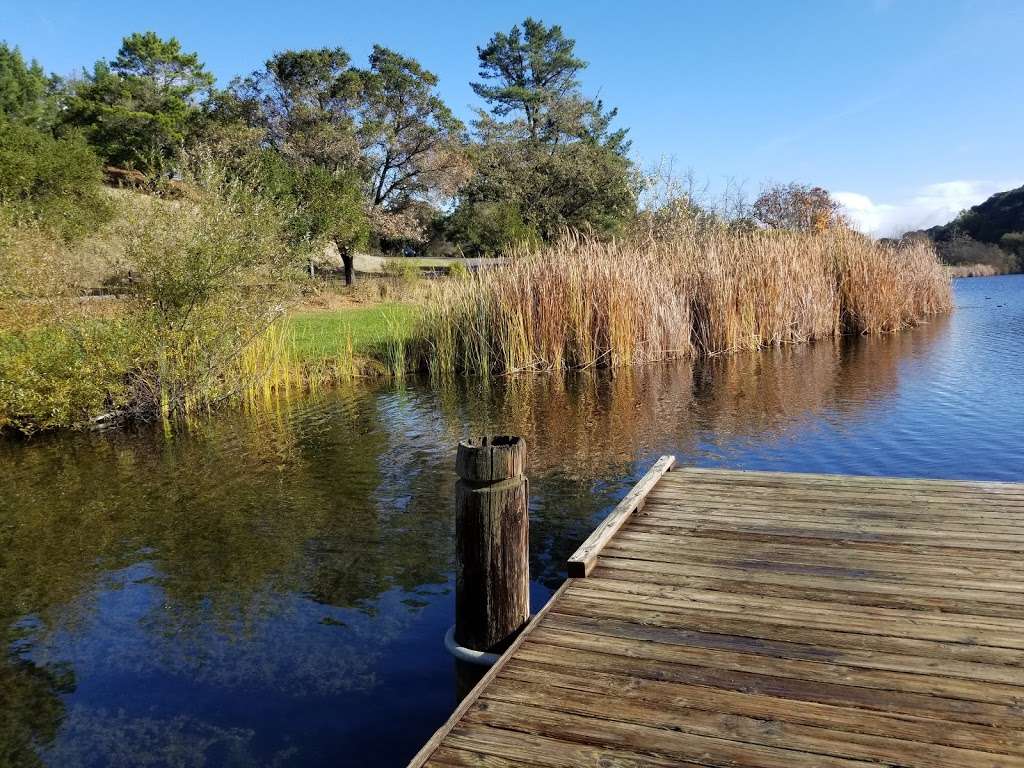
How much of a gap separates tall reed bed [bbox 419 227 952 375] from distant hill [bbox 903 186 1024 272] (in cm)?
3945

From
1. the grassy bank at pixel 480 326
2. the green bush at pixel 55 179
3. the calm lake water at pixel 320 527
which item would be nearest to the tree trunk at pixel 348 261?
the green bush at pixel 55 179

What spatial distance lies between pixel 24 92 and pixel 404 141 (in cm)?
A: 3470

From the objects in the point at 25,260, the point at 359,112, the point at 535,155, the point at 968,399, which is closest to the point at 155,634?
the point at 25,260

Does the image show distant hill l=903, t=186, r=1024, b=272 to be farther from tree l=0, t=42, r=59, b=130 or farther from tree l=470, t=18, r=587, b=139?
tree l=0, t=42, r=59, b=130

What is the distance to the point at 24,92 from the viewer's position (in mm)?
52500

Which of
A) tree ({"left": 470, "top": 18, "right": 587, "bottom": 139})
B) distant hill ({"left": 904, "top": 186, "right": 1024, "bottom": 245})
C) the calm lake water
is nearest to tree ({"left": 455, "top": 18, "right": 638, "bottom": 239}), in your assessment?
tree ({"left": 470, "top": 18, "right": 587, "bottom": 139})

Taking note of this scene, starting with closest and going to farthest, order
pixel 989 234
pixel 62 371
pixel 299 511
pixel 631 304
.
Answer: pixel 299 511 → pixel 62 371 → pixel 631 304 → pixel 989 234

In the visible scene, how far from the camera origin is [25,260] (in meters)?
10.2

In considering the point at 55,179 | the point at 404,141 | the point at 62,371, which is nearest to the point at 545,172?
the point at 404,141

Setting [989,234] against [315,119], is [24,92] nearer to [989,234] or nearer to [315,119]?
[315,119]

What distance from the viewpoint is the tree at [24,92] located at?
4881 centimetres

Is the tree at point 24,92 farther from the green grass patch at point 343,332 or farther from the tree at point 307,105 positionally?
the green grass patch at point 343,332

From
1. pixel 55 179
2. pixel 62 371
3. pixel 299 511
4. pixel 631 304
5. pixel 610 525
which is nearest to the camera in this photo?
pixel 610 525

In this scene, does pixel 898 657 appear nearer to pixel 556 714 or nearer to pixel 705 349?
pixel 556 714
